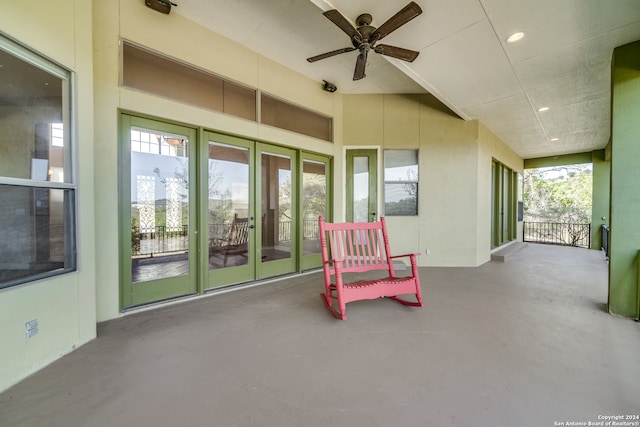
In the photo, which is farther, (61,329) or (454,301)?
(454,301)

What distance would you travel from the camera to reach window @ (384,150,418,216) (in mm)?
5059

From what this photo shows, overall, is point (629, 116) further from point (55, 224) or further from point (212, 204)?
point (55, 224)

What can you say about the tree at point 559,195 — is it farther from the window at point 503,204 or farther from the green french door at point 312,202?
the green french door at point 312,202

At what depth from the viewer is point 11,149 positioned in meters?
1.83

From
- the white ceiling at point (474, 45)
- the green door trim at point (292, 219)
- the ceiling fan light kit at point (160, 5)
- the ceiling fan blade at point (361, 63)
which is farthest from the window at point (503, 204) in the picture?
the ceiling fan light kit at point (160, 5)

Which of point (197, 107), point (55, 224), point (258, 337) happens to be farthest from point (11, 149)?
point (258, 337)

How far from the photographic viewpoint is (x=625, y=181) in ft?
8.95

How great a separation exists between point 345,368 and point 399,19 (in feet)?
9.85

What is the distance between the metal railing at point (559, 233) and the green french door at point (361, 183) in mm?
8057

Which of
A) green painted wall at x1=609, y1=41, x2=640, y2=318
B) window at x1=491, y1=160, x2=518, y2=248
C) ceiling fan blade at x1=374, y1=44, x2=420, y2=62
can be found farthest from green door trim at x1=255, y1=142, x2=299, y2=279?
window at x1=491, y1=160, x2=518, y2=248

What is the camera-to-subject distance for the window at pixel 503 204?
6.52m

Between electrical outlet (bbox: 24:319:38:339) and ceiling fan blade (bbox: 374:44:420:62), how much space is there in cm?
385

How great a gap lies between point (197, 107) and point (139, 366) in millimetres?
2855

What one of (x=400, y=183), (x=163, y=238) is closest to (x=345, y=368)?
(x=163, y=238)
